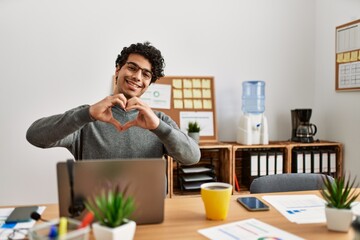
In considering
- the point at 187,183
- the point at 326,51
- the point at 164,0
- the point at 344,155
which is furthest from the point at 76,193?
the point at 326,51

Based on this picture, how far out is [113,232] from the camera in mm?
879

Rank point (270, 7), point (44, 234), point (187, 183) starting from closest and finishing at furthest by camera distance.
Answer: point (44, 234) < point (187, 183) < point (270, 7)

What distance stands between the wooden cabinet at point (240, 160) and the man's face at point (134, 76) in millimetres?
1203

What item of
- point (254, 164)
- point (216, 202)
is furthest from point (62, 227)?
point (254, 164)

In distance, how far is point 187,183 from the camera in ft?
9.50

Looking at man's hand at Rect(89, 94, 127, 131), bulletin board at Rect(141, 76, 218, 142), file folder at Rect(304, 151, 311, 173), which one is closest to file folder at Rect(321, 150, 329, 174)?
file folder at Rect(304, 151, 311, 173)

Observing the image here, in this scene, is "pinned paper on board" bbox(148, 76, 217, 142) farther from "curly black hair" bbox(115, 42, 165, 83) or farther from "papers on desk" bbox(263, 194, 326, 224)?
"papers on desk" bbox(263, 194, 326, 224)

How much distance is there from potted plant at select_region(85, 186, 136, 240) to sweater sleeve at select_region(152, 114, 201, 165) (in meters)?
→ 0.55

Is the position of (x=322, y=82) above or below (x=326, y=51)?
below

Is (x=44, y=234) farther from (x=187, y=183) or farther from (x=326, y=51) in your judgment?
(x=326, y=51)

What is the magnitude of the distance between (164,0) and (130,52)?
145 cm

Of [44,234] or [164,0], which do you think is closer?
[44,234]

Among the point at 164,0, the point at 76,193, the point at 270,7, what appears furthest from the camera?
the point at 270,7

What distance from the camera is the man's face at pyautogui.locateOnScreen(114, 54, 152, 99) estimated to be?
5.74ft
